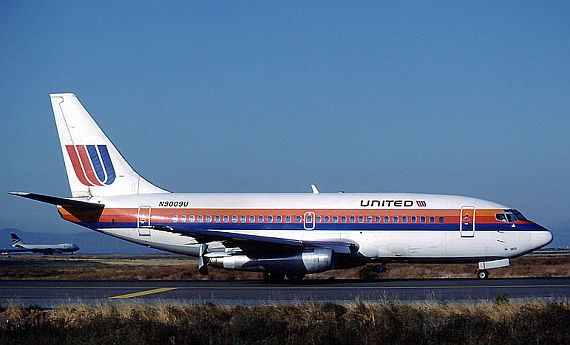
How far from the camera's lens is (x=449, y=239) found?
30.8 meters

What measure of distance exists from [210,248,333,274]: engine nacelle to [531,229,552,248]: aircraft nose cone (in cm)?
903

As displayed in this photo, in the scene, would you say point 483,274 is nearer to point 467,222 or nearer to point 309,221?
point 467,222

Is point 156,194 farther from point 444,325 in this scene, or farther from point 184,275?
point 444,325

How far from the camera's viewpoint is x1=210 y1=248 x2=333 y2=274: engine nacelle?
29.3 m

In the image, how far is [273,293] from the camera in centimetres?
2452

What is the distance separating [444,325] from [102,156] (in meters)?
25.1

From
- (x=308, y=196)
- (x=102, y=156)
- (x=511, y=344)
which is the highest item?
(x=102, y=156)

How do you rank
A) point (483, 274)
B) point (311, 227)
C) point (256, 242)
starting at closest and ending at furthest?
point (256, 242) < point (483, 274) < point (311, 227)

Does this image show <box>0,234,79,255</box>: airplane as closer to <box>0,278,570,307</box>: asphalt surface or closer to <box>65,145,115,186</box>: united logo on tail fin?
<box>65,145,115,186</box>: united logo on tail fin

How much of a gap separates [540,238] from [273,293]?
43.2 feet

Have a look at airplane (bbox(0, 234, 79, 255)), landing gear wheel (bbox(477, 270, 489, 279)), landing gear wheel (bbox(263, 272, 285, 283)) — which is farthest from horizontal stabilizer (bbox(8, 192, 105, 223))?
airplane (bbox(0, 234, 79, 255))

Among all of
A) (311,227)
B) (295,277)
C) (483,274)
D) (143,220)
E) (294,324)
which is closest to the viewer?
(294,324)

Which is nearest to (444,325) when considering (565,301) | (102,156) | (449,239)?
(565,301)

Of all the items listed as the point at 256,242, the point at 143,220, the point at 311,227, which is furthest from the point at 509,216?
the point at 143,220
